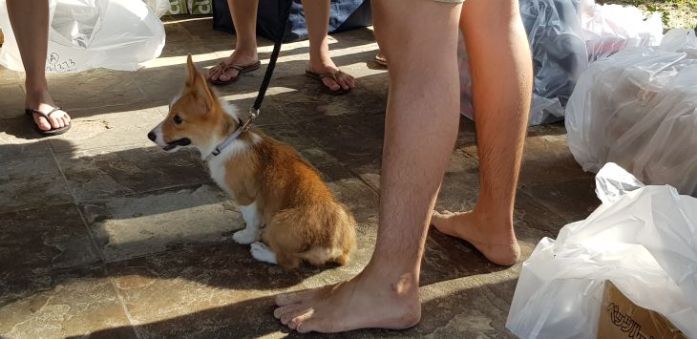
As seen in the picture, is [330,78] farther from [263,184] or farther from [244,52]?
[263,184]

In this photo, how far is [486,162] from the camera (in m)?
2.39

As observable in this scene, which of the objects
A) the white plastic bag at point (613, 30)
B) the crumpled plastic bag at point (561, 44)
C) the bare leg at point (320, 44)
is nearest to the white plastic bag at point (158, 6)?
the bare leg at point (320, 44)

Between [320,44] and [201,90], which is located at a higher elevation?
[201,90]

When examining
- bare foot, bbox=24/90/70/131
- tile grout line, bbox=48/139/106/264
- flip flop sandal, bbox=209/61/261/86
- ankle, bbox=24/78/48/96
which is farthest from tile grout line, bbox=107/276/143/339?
flip flop sandal, bbox=209/61/261/86

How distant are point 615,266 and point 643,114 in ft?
4.61

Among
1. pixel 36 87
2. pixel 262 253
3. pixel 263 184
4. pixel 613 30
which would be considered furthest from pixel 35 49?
pixel 613 30

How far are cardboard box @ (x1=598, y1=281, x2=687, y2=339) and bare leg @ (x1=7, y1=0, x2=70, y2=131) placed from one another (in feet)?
7.76

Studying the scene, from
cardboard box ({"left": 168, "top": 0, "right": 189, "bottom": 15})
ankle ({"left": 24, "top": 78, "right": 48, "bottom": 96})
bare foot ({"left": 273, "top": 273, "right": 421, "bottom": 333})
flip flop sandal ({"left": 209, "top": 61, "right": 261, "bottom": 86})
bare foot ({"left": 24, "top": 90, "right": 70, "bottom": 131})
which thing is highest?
bare foot ({"left": 273, "top": 273, "right": 421, "bottom": 333})

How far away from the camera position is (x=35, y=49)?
357cm

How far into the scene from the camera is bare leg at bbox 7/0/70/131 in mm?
3473

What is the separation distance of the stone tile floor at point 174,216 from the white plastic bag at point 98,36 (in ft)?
0.34

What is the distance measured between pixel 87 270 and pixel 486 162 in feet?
3.95

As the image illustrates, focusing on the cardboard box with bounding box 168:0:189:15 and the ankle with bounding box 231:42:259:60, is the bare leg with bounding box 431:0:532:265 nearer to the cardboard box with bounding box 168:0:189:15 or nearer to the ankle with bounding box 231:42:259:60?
the ankle with bounding box 231:42:259:60

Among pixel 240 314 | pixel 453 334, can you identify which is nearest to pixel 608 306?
pixel 453 334
